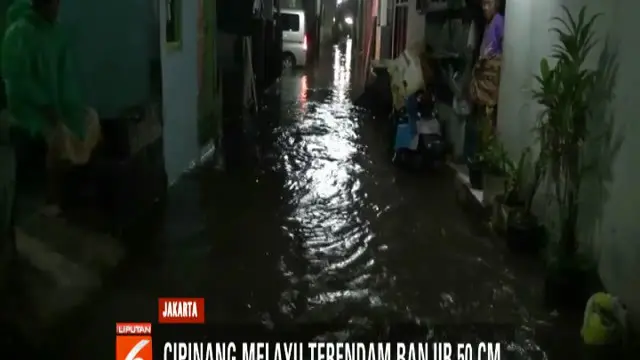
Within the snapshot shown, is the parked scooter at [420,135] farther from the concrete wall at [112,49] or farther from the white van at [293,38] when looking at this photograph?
the white van at [293,38]

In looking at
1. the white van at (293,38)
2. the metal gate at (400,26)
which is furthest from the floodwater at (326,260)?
the white van at (293,38)

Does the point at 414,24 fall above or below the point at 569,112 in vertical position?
above

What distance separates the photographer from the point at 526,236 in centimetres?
519

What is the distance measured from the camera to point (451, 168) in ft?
26.6

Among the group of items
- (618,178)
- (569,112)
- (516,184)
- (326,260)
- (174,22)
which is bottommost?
(326,260)

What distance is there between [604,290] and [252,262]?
223 cm

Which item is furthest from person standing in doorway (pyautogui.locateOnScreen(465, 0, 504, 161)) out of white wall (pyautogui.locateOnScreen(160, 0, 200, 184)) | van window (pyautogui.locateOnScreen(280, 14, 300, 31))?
van window (pyautogui.locateOnScreen(280, 14, 300, 31))

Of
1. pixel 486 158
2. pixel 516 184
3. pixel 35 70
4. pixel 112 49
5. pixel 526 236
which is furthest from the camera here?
pixel 486 158

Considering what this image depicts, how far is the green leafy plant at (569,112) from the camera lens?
4.35 metres

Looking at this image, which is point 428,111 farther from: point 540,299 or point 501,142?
point 540,299

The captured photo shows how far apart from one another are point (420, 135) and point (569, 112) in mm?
3685

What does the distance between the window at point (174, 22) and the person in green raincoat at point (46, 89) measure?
2255 millimetres
